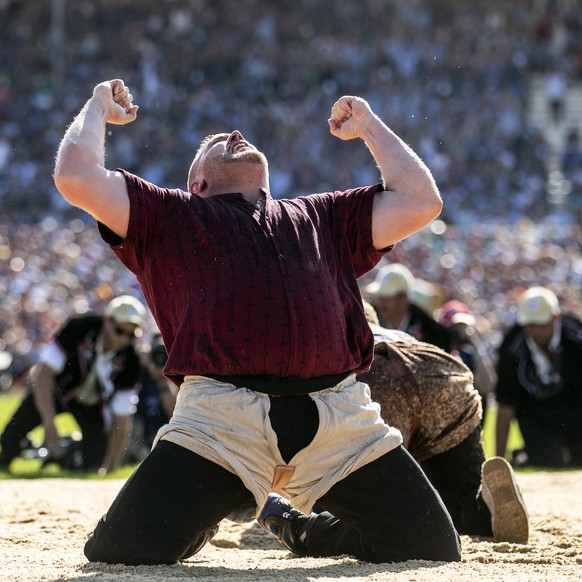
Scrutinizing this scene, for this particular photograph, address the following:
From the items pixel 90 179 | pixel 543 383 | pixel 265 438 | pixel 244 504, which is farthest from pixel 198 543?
pixel 543 383

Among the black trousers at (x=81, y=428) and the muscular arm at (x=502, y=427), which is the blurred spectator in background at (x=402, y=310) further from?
the black trousers at (x=81, y=428)

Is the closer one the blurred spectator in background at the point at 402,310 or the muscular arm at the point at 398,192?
the muscular arm at the point at 398,192

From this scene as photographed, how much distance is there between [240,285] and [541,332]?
21.0 feet

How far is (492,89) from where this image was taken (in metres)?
33.1

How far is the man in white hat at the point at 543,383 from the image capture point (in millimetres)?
10039

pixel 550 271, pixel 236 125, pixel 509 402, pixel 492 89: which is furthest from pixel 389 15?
pixel 509 402

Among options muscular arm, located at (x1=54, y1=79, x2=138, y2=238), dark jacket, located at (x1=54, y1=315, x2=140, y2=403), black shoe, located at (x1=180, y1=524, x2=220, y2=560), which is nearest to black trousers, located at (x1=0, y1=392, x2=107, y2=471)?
dark jacket, located at (x1=54, y1=315, x2=140, y2=403)

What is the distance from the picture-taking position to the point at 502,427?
9.95 meters

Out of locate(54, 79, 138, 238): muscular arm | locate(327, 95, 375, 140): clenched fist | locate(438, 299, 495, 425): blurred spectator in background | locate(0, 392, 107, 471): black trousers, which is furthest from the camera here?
locate(438, 299, 495, 425): blurred spectator in background

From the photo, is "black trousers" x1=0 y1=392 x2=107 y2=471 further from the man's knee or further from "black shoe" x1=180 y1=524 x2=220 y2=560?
Result: the man's knee

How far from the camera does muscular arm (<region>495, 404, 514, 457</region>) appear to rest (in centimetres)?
986

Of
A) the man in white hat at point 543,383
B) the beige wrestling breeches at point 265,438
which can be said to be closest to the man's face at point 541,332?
the man in white hat at point 543,383

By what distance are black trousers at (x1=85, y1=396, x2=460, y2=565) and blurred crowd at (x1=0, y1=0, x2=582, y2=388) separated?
56.2 ft

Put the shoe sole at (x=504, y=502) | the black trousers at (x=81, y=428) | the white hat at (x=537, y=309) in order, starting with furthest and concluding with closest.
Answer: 1. the white hat at (x=537, y=309)
2. the black trousers at (x=81, y=428)
3. the shoe sole at (x=504, y=502)
